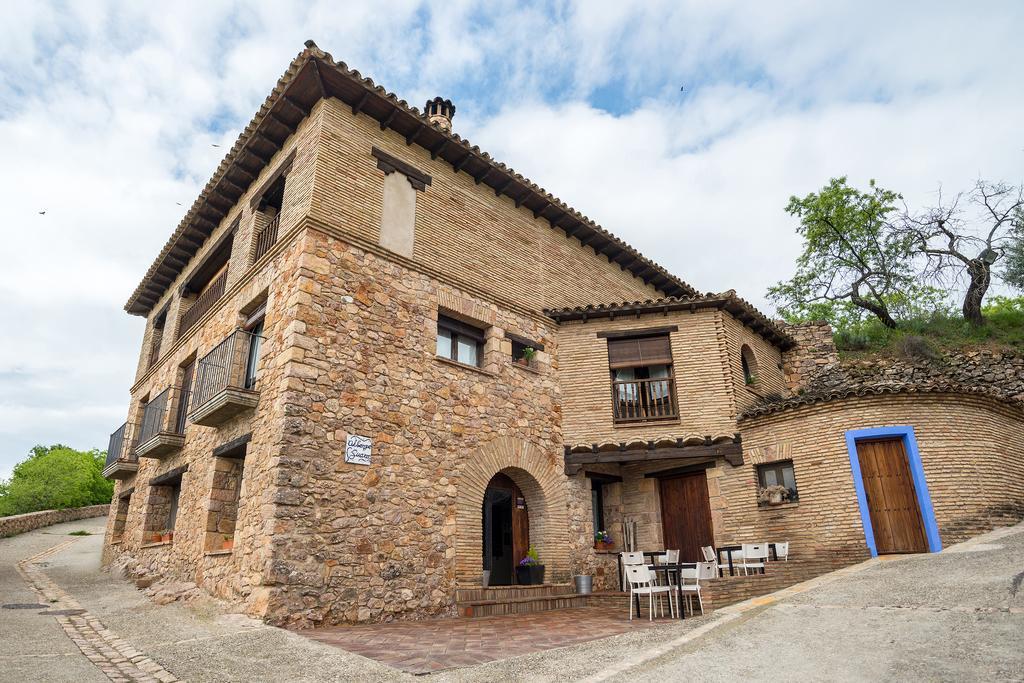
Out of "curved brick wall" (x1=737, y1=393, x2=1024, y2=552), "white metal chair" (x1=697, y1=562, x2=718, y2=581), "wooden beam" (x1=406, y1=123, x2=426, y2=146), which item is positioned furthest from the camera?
"wooden beam" (x1=406, y1=123, x2=426, y2=146)

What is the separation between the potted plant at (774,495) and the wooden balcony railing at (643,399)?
7.24 feet

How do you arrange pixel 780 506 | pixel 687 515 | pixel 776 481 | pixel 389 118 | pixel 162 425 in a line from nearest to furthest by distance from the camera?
pixel 780 506 < pixel 389 118 < pixel 776 481 < pixel 687 515 < pixel 162 425

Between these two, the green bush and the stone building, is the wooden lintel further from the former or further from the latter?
the green bush

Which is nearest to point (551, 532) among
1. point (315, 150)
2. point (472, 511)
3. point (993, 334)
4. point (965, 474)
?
point (472, 511)

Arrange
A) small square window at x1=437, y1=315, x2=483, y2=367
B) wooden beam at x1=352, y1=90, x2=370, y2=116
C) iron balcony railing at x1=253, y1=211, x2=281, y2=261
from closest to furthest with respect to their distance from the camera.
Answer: wooden beam at x1=352, y1=90, x2=370, y2=116, iron balcony railing at x1=253, y1=211, x2=281, y2=261, small square window at x1=437, y1=315, x2=483, y2=367

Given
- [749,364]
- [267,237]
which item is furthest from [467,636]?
[749,364]

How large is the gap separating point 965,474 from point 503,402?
26.2ft

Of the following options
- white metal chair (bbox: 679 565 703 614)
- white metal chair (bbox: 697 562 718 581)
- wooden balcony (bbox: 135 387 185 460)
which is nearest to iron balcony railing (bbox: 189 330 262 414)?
wooden balcony (bbox: 135 387 185 460)

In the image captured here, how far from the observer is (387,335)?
9.86 metres

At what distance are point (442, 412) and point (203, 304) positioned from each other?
21.7 ft

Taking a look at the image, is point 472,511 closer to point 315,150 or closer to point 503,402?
point 503,402

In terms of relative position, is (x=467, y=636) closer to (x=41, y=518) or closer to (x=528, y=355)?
(x=528, y=355)

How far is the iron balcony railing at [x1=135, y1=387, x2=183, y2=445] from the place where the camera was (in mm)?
13026

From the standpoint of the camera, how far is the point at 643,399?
12680 mm
